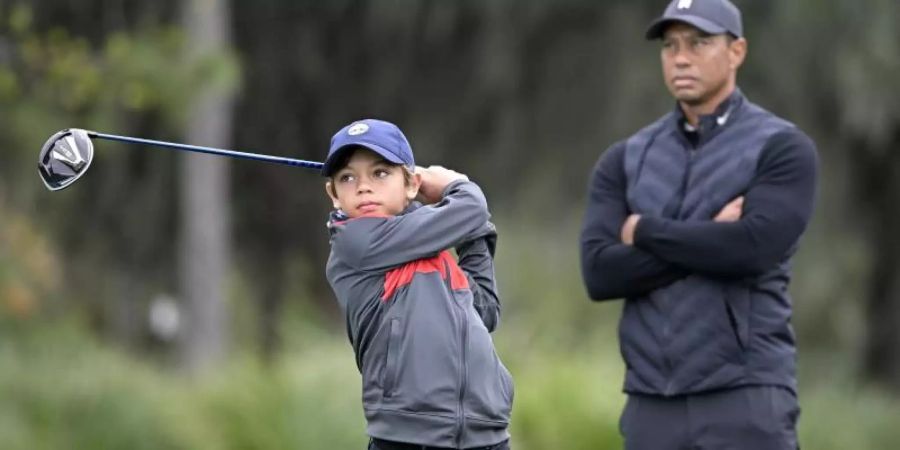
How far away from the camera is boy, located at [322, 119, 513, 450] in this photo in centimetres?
430

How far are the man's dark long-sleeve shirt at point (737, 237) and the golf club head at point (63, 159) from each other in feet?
5.06

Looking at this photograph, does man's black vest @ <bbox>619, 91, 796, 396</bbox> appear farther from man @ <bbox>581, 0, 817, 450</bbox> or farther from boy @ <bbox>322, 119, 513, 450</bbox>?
boy @ <bbox>322, 119, 513, 450</bbox>

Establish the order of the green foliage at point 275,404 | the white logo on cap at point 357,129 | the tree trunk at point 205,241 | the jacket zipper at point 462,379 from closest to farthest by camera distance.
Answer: the jacket zipper at point 462,379
the white logo on cap at point 357,129
the green foliage at point 275,404
the tree trunk at point 205,241

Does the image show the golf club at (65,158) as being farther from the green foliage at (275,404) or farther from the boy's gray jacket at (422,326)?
the green foliage at (275,404)

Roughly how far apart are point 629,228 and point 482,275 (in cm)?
92

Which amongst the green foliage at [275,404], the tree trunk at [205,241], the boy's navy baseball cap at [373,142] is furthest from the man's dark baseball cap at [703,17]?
the tree trunk at [205,241]

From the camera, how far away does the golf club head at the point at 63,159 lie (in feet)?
15.5

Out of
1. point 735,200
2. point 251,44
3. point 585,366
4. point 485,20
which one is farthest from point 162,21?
point 735,200

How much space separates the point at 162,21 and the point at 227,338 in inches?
91.0

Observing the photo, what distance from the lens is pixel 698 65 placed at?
17.7ft

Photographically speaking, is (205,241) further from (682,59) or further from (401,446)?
(401,446)

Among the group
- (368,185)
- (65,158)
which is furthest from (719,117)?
(65,158)

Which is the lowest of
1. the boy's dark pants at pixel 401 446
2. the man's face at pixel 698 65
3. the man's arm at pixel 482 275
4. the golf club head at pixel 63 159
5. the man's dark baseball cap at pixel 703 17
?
the boy's dark pants at pixel 401 446

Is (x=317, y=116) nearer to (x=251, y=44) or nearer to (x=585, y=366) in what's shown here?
(x=251, y=44)
